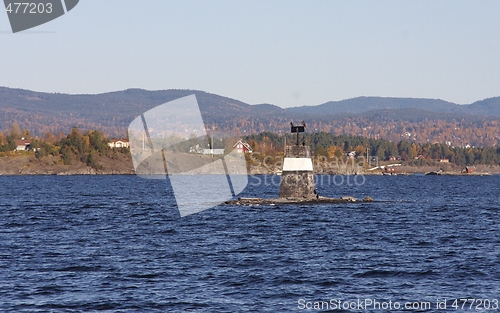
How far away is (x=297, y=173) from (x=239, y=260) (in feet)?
79.3

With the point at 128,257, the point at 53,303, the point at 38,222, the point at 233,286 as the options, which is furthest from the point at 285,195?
the point at 53,303

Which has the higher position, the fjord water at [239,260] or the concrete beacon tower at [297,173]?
the concrete beacon tower at [297,173]

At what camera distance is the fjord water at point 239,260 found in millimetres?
23911

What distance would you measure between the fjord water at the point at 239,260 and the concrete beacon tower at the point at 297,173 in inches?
98.5

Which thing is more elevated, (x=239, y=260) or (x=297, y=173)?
(x=297, y=173)

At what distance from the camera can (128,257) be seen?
105 feet

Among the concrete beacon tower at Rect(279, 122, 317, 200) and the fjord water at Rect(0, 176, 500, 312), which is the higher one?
the concrete beacon tower at Rect(279, 122, 317, 200)

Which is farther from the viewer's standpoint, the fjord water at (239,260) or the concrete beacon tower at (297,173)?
the concrete beacon tower at (297,173)

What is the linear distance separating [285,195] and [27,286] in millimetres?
33311

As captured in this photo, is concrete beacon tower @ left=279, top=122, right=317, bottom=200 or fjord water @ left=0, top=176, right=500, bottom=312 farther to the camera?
concrete beacon tower @ left=279, top=122, right=317, bottom=200

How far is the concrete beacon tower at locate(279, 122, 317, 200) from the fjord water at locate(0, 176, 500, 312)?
2.50 m

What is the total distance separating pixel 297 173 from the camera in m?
54.8

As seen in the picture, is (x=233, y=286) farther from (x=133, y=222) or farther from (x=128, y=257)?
(x=133, y=222)

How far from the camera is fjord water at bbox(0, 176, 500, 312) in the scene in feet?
78.4
